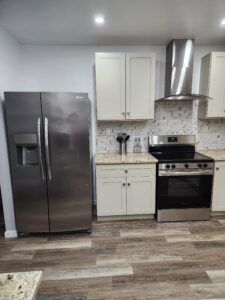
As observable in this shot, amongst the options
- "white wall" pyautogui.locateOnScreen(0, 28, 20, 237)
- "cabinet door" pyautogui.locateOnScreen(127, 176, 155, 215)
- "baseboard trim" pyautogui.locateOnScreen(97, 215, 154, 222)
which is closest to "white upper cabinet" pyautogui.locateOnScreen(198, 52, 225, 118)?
"cabinet door" pyautogui.locateOnScreen(127, 176, 155, 215)

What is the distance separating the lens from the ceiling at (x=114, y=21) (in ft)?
6.07

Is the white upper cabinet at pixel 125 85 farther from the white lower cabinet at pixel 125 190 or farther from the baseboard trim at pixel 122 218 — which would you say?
the baseboard trim at pixel 122 218

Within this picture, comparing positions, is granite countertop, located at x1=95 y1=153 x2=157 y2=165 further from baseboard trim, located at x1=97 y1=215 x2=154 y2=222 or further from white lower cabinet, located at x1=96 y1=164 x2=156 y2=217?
baseboard trim, located at x1=97 y1=215 x2=154 y2=222

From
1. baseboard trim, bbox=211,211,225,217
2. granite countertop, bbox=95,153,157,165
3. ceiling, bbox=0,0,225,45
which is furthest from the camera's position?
baseboard trim, bbox=211,211,225,217

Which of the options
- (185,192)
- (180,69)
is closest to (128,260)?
(185,192)

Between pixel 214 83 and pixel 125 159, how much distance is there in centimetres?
174

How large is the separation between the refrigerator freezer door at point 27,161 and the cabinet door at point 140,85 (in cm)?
128

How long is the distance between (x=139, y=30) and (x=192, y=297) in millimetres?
2962

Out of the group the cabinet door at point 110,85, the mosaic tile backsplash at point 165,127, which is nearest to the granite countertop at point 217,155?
the mosaic tile backsplash at point 165,127

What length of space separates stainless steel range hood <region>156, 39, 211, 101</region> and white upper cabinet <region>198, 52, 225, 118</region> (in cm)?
18

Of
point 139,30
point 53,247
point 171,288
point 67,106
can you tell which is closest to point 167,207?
point 171,288

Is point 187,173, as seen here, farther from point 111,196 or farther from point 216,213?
point 111,196

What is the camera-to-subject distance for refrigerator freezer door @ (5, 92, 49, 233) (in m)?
2.19

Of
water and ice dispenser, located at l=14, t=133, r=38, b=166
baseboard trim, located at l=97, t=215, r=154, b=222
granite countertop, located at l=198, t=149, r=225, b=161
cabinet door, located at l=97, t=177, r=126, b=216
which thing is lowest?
baseboard trim, located at l=97, t=215, r=154, b=222
